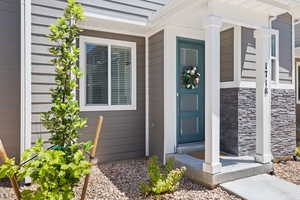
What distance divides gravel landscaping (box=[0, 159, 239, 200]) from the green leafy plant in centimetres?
108

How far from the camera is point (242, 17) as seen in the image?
10.5ft

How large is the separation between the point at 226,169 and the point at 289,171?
4.93 feet

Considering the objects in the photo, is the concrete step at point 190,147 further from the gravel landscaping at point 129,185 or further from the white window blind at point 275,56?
the white window blind at point 275,56

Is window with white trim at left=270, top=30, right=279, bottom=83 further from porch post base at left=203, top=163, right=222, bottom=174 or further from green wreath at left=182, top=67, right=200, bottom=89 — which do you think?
porch post base at left=203, top=163, right=222, bottom=174

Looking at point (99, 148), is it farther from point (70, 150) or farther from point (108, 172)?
point (70, 150)

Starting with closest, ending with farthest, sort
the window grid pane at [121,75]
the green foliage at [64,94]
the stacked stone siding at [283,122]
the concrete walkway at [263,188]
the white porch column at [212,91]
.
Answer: the green foliage at [64,94] → the concrete walkway at [263,188] → the white porch column at [212,91] → the window grid pane at [121,75] → the stacked stone siding at [283,122]

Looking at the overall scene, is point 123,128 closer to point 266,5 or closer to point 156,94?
point 156,94

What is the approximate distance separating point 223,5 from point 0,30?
3.52m

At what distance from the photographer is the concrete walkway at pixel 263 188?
2.69m

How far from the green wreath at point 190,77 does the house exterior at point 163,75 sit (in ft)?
0.30

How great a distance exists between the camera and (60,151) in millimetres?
1824

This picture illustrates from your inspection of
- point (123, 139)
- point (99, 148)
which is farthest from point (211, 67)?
point (99, 148)

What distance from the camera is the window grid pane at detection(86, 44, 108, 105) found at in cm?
402

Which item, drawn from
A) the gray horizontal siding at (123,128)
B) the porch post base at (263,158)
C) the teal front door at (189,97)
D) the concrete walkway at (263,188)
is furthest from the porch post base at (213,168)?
the gray horizontal siding at (123,128)
